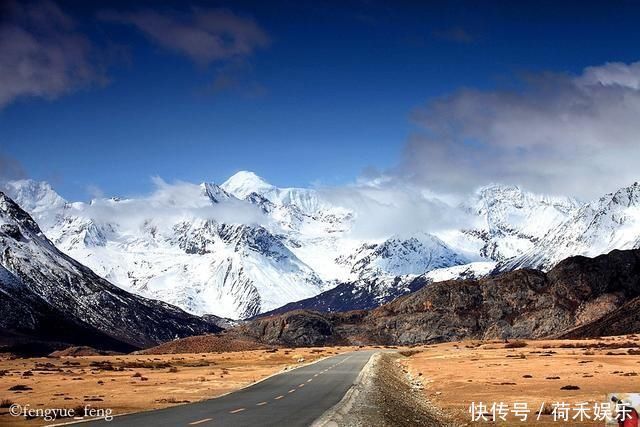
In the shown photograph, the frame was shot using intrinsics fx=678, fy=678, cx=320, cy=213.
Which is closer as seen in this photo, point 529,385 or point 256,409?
point 256,409

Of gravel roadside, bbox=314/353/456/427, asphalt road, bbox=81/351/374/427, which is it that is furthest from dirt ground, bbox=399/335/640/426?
asphalt road, bbox=81/351/374/427

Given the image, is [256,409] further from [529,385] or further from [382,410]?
[529,385]

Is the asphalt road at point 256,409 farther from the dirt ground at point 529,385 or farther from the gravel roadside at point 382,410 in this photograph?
the dirt ground at point 529,385

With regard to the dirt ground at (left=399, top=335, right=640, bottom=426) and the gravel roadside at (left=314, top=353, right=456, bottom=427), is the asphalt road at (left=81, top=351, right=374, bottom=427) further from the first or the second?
the dirt ground at (left=399, top=335, right=640, bottom=426)

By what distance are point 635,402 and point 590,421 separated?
1779 cm

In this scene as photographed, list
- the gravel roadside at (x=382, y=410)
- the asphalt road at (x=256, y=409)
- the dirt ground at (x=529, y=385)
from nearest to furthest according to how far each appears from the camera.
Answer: the asphalt road at (x=256, y=409)
the gravel roadside at (x=382, y=410)
the dirt ground at (x=529, y=385)

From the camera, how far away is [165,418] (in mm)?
33312

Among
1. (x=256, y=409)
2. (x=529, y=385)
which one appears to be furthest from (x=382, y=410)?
(x=529, y=385)

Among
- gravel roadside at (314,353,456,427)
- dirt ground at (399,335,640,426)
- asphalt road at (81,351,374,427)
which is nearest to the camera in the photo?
asphalt road at (81,351,374,427)

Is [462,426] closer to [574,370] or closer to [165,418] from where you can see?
[165,418]

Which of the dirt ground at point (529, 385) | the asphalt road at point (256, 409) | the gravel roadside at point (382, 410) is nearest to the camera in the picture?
the asphalt road at point (256, 409)

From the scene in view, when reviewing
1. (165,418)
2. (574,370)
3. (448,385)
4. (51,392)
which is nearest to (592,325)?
(574,370)

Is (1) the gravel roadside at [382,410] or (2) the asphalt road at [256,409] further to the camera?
(1) the gravel roadside at [382,410]

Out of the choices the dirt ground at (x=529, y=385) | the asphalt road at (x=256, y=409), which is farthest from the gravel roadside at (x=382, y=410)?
the dirt ground at (x=529, y=385)
